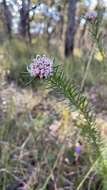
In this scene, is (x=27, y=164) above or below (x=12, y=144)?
below

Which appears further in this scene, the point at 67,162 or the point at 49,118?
the point at 49,118

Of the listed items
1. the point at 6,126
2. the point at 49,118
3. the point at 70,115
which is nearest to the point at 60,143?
the point at 49,118

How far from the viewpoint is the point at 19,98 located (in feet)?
7.13

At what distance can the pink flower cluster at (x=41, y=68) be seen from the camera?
0.56 meters

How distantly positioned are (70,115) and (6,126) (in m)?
0.58

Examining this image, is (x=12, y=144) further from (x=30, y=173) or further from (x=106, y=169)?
(x=106, y=169)

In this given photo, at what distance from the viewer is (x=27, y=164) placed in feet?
4.07

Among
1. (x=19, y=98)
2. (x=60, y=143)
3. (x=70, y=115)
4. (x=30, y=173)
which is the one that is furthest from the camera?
(x=19, y=98)

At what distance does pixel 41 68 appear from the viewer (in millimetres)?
559

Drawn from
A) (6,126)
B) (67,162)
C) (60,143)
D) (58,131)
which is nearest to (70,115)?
(58,131)

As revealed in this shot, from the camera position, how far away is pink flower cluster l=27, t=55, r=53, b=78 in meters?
0.56

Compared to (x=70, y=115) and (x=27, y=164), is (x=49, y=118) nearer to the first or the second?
(x=70, y=115)

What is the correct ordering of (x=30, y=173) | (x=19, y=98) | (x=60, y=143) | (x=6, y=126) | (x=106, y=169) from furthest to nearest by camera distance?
(x=19, y=98)
(x=6, y=126)
(x=60, y=143)
(x=30, y=173)
(x=106, y=169)

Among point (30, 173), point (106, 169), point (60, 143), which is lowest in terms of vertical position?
point (30, 173)
